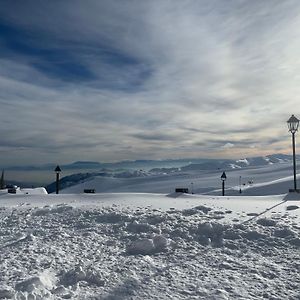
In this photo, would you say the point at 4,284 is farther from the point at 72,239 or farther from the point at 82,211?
the point at 82,211

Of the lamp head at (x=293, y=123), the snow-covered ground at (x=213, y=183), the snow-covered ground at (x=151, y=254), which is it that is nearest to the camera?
the snow-covered ground at (x=151, y=254)

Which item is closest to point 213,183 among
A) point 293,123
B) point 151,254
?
point 293,123

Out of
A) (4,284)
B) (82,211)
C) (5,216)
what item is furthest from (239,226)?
(5,216)

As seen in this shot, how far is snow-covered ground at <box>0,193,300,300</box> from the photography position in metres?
6.44

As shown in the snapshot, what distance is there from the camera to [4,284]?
6566 mm

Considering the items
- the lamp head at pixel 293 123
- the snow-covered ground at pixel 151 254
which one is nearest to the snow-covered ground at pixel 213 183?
the lamp head at pixel 293 123

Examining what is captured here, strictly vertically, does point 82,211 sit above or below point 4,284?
above

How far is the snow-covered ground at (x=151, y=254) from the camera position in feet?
21.1

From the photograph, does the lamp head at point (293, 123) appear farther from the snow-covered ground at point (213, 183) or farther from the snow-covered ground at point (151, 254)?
the snow-covered ground at point (213, 183)

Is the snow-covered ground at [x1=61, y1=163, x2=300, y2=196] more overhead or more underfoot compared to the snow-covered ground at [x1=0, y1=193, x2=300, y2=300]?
more overhead

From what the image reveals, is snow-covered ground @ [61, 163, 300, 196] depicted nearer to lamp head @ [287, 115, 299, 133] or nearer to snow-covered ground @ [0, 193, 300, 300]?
lamp head @ [287, 115, 299, 133]

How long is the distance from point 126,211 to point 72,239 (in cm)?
282

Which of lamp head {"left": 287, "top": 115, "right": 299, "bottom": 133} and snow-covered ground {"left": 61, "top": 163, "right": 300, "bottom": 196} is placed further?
snow-covered ground {"left": 61, "top": 163, "right": 300, "bottom": 196}

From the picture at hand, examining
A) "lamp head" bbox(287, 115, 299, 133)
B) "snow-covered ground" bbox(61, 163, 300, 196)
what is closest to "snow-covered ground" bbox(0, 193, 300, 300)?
"lamp head" bbox(287, 115, 299, 133)
